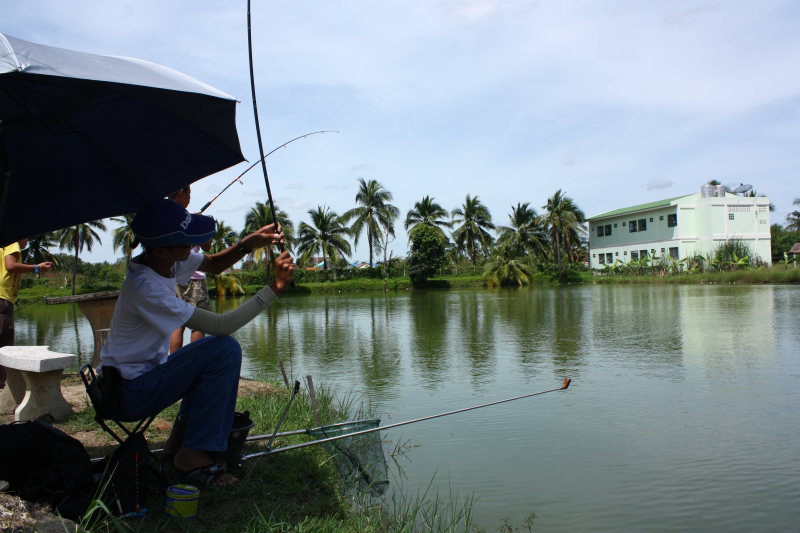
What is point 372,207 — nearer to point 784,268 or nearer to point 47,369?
point 784,268

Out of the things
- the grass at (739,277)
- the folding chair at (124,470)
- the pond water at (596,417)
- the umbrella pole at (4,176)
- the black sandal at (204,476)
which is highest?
the umbrella pole at (4,176)

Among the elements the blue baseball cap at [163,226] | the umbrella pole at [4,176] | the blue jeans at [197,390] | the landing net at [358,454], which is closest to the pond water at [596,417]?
the landing net at [358,454]

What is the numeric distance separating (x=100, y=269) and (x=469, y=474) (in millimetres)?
52325

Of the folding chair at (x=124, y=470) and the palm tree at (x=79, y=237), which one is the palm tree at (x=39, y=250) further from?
the folding chair at (x=124, y=470)

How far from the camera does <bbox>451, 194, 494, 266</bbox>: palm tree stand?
46312mm

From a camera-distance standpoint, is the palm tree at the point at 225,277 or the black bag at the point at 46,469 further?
the palm tree at the point at 225,277

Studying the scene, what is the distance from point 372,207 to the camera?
143 ft

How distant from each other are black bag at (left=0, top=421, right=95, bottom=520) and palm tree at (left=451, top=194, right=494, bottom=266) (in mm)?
44614

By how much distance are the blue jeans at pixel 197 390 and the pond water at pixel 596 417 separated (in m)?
1.65

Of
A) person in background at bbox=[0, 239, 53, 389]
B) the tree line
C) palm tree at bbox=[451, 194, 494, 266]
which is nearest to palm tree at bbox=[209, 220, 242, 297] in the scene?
the tree line

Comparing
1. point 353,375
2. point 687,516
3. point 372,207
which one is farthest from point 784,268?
point 687,516

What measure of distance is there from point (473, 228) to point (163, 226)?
45102mm

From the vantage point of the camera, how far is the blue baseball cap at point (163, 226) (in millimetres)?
2414

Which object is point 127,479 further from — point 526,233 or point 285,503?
point 526,233
